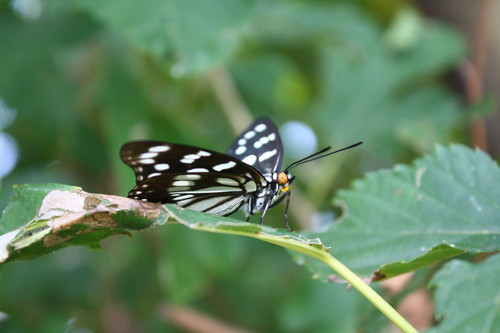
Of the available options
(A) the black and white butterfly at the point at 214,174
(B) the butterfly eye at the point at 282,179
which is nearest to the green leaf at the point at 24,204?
(A) the black and white butterfly at the point at 214,174

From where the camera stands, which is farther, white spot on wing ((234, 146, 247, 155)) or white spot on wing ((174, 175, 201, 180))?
white spot on wing ((234, 146, 247, 155))

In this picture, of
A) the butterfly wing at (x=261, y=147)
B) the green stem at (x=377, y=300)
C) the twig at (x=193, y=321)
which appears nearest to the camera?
the green stem at (x=377, y=300)

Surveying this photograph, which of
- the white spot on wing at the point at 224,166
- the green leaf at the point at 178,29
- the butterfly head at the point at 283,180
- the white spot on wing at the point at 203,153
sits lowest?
the butterfly head at the point at 283,180

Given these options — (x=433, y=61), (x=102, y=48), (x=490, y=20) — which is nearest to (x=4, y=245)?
(x=102, y=48)

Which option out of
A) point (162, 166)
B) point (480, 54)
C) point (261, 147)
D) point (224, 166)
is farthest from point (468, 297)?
point (480, 54)

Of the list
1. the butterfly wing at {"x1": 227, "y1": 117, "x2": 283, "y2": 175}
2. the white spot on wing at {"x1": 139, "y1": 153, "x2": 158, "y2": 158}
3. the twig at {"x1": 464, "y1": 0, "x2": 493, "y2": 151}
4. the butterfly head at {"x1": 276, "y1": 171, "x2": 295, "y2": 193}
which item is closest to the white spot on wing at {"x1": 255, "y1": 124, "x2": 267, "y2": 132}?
the butterfly wing at {"x1": 227, "y1": 117, "x2": 283, "y2": 175}

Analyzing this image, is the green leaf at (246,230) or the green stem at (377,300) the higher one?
the green leaf at (246,230)

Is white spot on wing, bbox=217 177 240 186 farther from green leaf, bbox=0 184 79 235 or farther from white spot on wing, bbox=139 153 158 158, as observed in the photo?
green leaf, bbox=0 184 79 235

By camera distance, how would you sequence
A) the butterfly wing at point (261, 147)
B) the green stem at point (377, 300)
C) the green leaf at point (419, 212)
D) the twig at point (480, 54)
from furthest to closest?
the twig at point (480, 54), the butterfly wing at point (261, 147), the green leaf at point (419, 212), the green stem at point (377, 300)

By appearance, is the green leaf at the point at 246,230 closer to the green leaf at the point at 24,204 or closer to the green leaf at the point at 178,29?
the green leaf at the point at 24,204
